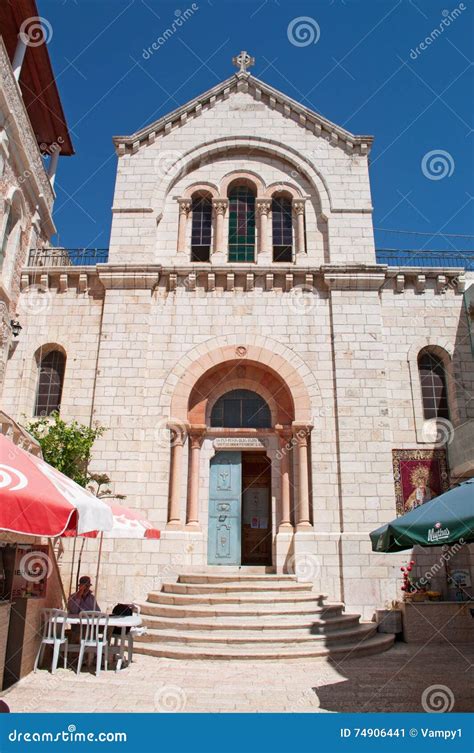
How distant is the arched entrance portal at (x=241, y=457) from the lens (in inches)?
577

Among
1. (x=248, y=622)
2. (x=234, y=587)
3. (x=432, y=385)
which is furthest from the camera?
(x=432, y=385)

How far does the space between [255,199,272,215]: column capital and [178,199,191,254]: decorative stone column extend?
2.28 meters

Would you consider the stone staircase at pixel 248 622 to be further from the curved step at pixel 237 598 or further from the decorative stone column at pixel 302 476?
the decorative stone column at pixel 302 476

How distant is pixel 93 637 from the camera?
30.0 ft

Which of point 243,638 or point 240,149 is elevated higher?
point 240,149

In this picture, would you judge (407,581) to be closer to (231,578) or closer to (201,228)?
(231,578)

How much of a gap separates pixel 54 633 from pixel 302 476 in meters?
7.76

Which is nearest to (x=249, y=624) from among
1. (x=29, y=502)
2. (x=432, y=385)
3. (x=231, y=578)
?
(x=231, y=578)

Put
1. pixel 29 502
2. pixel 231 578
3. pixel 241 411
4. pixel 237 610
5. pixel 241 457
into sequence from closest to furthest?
pixel 29 502 → pixel 237 610 → pixel 231 578 → pixel 241 457 → pixel 241 411

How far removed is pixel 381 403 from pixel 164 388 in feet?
20.4

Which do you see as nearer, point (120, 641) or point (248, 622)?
point (120, 641)

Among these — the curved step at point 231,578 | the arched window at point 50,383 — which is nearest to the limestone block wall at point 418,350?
the curved step at point 231,578

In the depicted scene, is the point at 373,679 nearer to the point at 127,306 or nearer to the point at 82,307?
the point at 127,306

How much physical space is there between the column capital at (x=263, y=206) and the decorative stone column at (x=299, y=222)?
0.87 m
